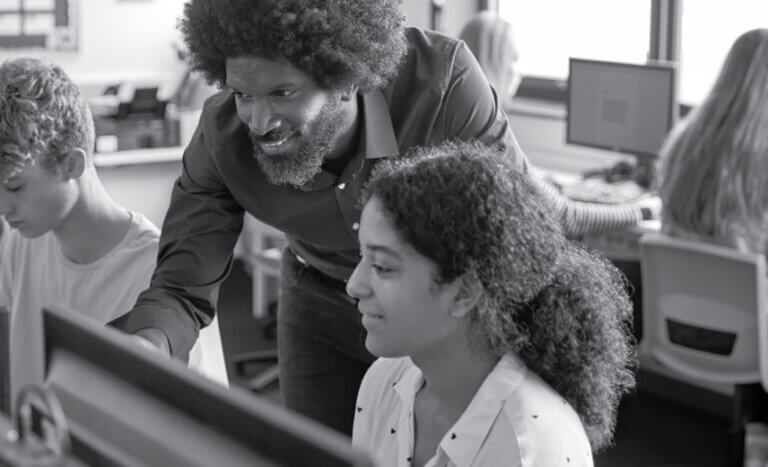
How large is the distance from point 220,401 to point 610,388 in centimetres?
87

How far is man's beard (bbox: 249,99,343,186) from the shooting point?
146 centimetres

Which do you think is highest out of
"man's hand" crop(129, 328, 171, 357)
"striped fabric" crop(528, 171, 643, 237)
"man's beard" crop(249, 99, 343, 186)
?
"man's beard" crop(249, 99, 343, 186)

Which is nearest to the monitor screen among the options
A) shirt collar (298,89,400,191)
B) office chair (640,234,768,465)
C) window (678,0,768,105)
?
window (678,0,768,105)

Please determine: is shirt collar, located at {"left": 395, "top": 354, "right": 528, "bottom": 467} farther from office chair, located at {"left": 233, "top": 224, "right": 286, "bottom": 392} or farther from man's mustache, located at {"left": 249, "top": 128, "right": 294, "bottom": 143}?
office chair, located at {"left": 233, "top": 224, "right": 286, "bottom": 392}

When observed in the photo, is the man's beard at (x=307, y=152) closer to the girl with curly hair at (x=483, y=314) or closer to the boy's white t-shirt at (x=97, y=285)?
the girl with curly hair at (x=483, y=314)

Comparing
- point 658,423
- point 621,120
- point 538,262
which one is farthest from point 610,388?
point 621,120

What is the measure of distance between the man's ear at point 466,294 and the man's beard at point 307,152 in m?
0.33

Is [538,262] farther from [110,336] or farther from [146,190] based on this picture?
[146,190]

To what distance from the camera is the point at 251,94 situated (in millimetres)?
1405

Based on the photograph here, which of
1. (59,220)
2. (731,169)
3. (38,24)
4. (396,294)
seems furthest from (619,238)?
(38,24)

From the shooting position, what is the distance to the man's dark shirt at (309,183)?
1.62 m

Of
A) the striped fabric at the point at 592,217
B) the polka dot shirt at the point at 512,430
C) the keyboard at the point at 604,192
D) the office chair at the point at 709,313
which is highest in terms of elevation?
the striped fabric at the point at 592,217

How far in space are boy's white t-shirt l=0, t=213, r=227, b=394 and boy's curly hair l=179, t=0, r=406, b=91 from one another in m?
0.32

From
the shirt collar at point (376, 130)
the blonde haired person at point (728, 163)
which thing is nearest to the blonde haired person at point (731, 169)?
the blonde haired person at point (728, 163)
